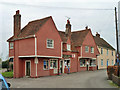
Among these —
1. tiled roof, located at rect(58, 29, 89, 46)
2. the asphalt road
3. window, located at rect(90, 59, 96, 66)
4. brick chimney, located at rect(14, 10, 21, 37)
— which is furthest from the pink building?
window, located at rect(90, 59, 96, 66)

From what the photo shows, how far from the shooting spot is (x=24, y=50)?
2430 centimetres

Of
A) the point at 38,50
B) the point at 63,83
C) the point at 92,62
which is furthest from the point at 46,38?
the point at 92,62

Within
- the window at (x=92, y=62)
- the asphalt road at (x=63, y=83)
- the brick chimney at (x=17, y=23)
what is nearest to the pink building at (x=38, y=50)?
the brick chimney at (x=17, y=23)

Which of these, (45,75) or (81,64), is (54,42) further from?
(81,64)

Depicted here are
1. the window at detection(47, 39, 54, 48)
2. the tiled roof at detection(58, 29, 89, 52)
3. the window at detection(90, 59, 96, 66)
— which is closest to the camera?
the window at detection(47, 39, 54, 48)

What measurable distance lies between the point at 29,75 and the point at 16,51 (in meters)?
3.84

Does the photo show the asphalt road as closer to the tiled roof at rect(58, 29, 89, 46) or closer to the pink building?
the pink building

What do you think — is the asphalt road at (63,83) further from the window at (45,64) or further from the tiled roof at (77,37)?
the tiled roof at (77,37)

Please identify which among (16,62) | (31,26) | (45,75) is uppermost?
(31,26)

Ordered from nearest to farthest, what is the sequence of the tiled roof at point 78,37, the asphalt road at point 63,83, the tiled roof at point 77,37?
the asphalt road at point 63,83 → the tiled roof at point 77,37 → the tiled roof at point 78,37

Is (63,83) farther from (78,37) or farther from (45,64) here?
(78,37)

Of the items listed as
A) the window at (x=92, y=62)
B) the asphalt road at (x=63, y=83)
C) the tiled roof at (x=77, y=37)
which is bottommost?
the asphalt road at (x=63, y=83)

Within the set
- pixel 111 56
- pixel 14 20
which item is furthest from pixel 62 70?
pixel 111 56

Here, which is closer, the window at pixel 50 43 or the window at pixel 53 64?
the window at pixel 50 43
